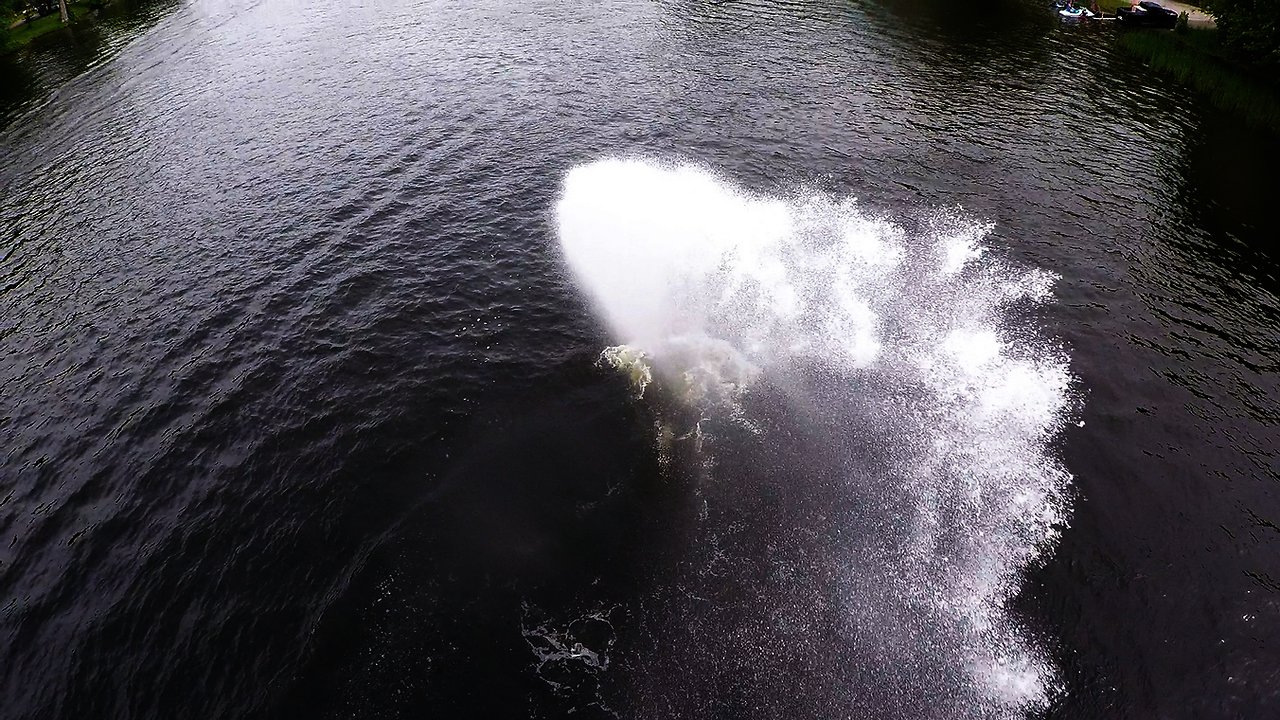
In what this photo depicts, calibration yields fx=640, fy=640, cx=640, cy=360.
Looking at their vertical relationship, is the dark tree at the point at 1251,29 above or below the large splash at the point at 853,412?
above

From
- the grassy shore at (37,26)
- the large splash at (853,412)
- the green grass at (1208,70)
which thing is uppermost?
the grassy shore at (37,26)

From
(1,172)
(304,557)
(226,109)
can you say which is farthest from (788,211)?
(1,172)

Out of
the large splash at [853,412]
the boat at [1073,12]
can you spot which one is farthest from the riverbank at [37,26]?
the boat at [1073,12]

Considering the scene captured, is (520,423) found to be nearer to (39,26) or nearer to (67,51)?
(67,51)

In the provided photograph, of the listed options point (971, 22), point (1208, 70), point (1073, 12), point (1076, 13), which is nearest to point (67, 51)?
point (971, 22)

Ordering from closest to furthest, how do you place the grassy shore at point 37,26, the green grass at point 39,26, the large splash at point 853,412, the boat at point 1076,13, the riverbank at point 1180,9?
1. the large splash at point 853,412
2. the riverbank at point 1180,9
3. the boat at point 1076,13
4. the grassy shore at point 37,26
5. the green grass at point 39,26

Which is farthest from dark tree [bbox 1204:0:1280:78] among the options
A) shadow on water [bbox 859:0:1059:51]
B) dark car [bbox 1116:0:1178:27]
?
shadow on water [bbox 859:0:1059:51]

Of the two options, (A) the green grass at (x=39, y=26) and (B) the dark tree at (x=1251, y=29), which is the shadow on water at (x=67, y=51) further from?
(B) the dark tree at (x=1251, y=29)
